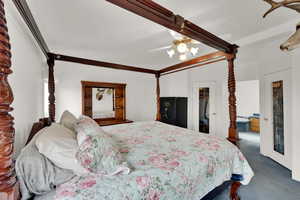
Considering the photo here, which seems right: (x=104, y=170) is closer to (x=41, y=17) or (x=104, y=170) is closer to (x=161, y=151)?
(x=161, y=151)

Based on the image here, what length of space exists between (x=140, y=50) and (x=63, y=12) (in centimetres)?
185

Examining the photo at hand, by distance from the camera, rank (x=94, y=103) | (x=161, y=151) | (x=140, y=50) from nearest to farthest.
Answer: (x=161, y=151), (x=140, y=50), (x=94, y=103)

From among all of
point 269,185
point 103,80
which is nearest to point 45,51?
point 103,80

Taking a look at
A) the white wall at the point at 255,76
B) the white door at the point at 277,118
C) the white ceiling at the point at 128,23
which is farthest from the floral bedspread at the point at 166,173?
the white door at the point at 277,118

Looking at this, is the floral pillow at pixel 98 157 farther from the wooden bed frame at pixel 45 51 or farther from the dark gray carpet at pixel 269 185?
the dark gray carpet at pixel 269 185

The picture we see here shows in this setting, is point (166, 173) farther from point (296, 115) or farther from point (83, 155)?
point (296, 115)

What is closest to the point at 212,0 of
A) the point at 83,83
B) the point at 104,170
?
the point at 104,170

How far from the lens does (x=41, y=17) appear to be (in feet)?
6.56

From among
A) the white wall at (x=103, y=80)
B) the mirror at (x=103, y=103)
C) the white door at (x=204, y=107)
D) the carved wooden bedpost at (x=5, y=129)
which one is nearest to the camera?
the carved wooden bedpost at (x=5, y=129)

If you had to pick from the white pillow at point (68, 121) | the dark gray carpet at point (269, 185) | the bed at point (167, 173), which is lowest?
the dark gray carpet at point (269, 185)

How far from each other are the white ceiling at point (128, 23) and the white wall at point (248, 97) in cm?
454

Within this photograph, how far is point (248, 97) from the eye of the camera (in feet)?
22.6

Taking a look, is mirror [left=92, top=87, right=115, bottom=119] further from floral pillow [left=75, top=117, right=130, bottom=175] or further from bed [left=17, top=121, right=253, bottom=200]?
floral pillow [left=75, top=117, right=130, bottom=175]

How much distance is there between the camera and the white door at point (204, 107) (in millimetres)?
4629
